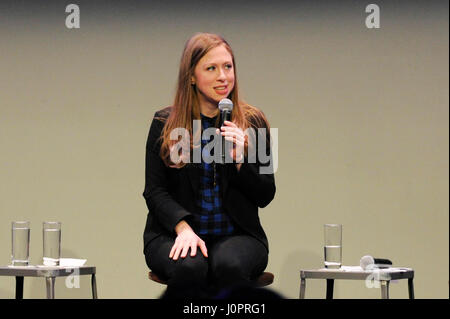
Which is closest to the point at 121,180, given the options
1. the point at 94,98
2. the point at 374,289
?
the point at 94,98

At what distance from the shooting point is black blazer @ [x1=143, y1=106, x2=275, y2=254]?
93.7 inches

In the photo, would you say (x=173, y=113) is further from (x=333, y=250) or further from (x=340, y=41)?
(x=340, y=41)

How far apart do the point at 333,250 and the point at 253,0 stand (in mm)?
1663

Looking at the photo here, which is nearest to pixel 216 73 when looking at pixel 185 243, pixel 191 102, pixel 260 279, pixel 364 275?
pixel 191 102

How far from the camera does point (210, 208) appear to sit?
2426 mm

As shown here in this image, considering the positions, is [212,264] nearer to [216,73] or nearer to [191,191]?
[191,191]

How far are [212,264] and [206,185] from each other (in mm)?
309

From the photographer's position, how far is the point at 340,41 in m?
3.53

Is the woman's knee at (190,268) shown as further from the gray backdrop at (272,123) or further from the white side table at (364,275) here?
the gray backdrop at (272,123)

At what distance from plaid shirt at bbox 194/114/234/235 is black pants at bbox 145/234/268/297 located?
0.14 ft

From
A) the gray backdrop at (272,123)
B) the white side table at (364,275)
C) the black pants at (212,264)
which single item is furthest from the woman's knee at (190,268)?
the gray backdrop at (272,123)

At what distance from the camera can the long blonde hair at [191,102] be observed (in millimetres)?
2447

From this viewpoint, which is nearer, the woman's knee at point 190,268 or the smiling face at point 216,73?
the woman's knee at point 190,268
